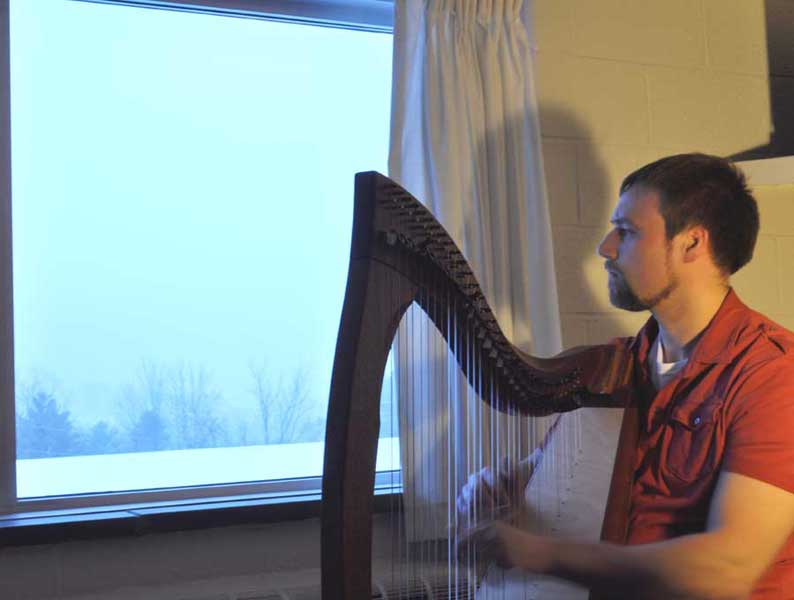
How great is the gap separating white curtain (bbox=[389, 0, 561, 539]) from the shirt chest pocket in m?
0.54

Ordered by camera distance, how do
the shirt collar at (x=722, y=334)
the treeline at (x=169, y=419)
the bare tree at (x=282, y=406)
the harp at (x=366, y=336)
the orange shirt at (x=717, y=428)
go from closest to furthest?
the harp at (x=366, y=336), the orange shirt at (x=717, y=428), the shirt collar at (x=722, y=334), the treeline at (x=169, y=419), the bare tree at (x=282, y=406)

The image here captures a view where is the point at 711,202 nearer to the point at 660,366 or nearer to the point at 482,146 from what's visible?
the point at 660,366

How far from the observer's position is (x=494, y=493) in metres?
1.39

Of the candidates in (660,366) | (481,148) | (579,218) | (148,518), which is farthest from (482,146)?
(148,518)

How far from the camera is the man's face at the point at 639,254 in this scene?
5.29 ft

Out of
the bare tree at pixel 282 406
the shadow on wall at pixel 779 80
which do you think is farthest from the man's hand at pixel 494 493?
the shadow on wall at pixel 779 80

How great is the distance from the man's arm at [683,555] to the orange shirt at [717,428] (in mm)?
51

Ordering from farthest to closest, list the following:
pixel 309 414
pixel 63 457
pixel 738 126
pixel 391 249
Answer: pixel 738 126, pixel 309 414, pixel 63 457, pixel 391 249

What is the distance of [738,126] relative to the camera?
2436mm

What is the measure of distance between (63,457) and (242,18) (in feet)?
3.33

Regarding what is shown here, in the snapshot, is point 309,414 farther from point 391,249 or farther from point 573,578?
point 391,249

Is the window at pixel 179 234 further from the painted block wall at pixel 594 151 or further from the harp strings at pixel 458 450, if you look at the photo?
the harp strings at pixel 458 450

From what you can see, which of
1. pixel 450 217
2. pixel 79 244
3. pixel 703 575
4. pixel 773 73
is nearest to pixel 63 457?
pixel 79 244

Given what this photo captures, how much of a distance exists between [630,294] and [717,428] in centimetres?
29
